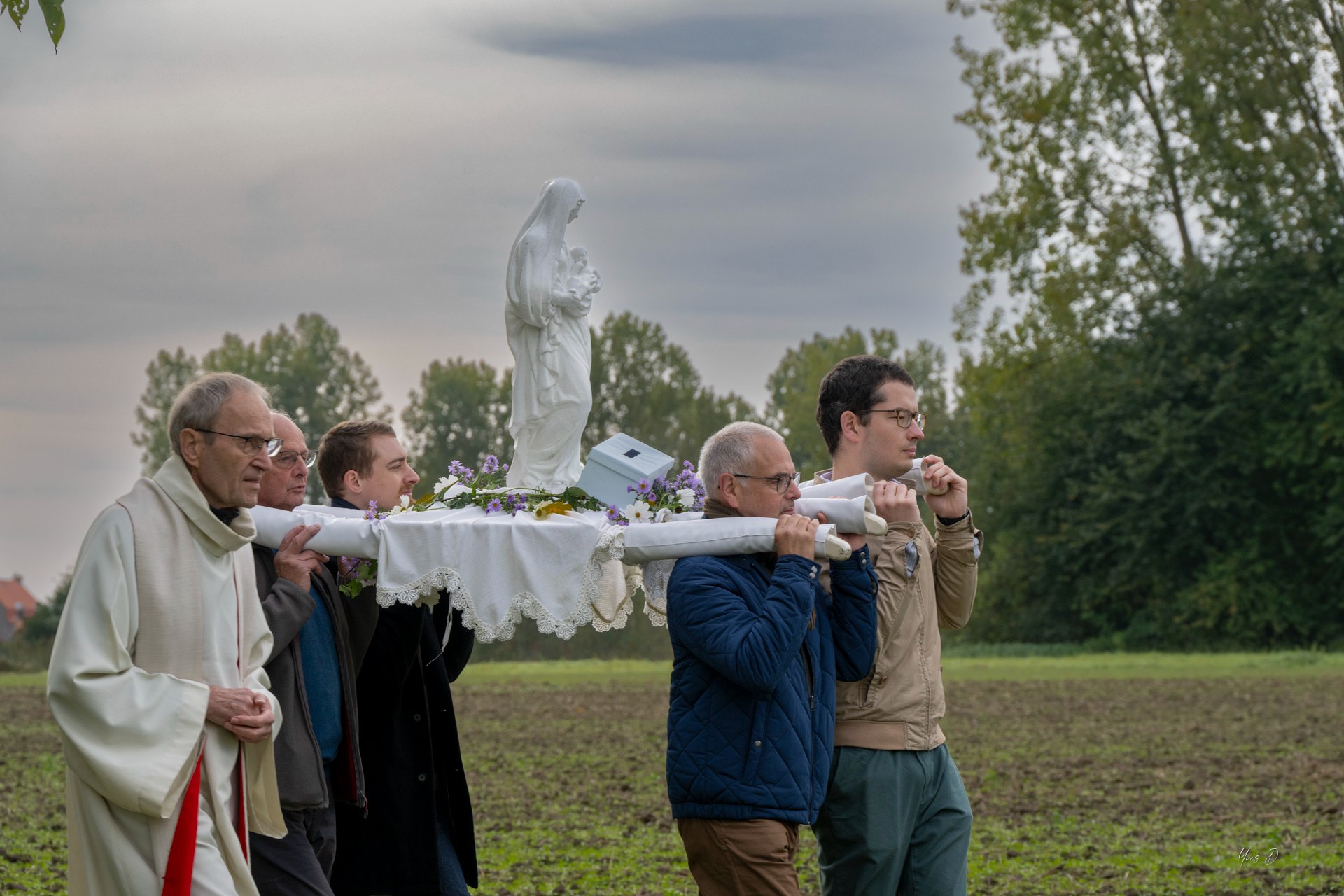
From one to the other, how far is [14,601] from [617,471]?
72.8 meters

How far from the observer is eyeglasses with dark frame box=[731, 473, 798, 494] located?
4.64 meters

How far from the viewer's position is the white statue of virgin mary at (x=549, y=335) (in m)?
6.28

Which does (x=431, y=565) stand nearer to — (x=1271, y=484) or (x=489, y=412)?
(x=1271, y=484)

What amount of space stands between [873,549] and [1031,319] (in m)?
39.9

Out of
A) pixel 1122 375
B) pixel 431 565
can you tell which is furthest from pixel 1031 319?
pixel 431 565

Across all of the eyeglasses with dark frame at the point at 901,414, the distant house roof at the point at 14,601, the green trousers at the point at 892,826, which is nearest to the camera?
the green trousers at the point at 892,826

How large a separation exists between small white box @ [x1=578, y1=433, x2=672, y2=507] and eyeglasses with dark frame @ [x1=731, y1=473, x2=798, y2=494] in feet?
1.65

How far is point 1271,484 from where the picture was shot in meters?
41.5

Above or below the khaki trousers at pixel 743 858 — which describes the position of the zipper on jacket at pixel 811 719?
above

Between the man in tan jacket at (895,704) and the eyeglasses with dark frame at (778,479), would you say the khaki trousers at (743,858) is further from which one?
the eyeglasses with dark frame at (778,479)

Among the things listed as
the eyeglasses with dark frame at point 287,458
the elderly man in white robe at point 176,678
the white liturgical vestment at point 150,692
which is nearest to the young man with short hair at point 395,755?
the eyeglasses with dark frame at point 287,458

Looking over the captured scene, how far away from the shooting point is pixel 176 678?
4059mm

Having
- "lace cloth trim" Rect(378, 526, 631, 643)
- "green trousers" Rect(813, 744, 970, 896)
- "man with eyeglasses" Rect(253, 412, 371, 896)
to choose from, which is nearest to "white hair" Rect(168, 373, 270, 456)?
"man with eyeglasses" Rect(253, 412, 371, 896)

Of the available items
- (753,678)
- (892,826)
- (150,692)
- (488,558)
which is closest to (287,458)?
(488,558)
